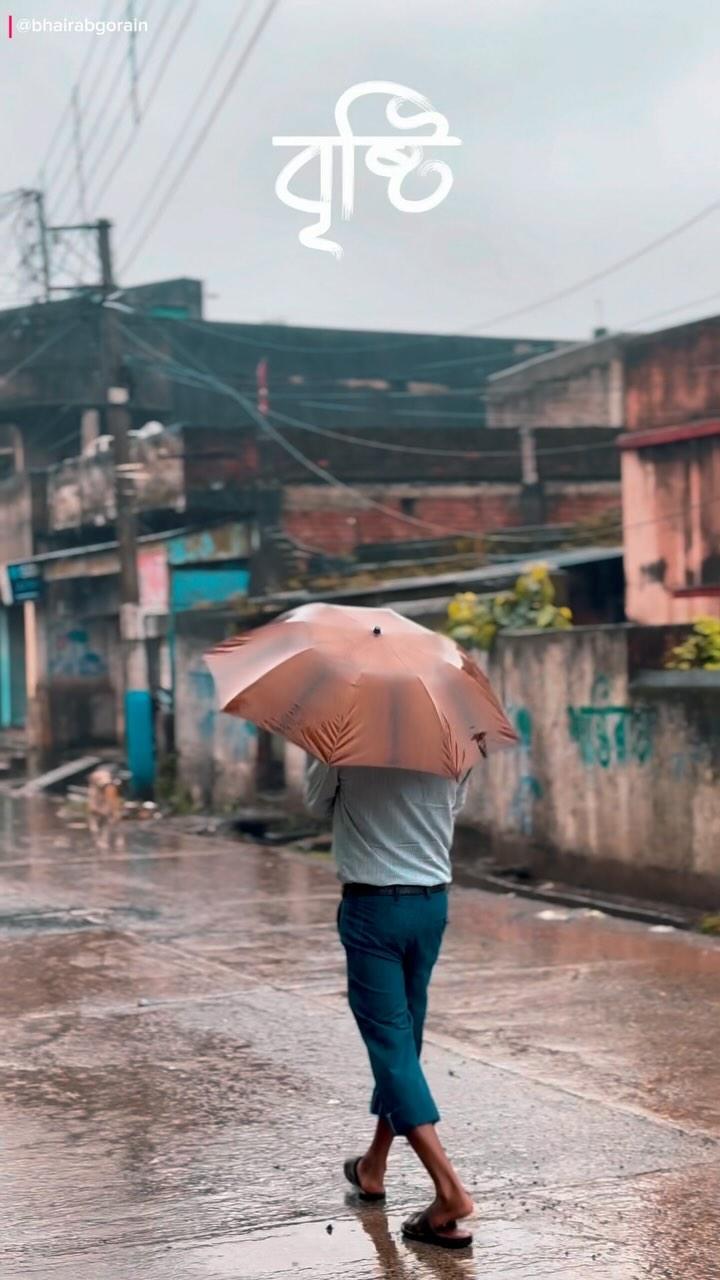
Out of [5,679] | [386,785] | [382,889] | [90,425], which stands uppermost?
[90,425]

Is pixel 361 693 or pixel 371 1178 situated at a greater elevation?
pixel 361 693

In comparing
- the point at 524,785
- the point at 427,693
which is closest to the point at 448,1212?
the point at 427,693

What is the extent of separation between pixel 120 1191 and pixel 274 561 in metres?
20.2

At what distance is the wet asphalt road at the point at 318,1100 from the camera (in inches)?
199

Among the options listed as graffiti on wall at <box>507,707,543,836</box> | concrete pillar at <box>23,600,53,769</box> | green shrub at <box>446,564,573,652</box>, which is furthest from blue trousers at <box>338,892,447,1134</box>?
concrete pillar at <box>23,600,53,769</box>

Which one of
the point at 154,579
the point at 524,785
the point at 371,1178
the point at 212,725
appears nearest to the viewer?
the point at 371,1178

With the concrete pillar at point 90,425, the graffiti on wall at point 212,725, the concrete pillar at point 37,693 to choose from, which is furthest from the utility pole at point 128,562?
the concrete pillar at point 90,425

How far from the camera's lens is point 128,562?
82.4 feet

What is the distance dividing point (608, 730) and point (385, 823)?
7.73 m

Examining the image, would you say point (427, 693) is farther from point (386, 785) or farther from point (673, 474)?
point (673, 474)

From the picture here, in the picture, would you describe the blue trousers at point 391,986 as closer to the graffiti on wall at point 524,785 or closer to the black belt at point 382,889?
the black belt at point 382,889

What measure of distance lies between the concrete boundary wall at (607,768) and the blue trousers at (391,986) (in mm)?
6597

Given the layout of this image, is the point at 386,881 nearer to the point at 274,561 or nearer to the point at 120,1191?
the point at 120,1191

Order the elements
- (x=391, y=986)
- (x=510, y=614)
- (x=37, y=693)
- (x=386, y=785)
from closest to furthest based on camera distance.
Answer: (x=391, y=986) → (x=386, y=785) → (x=510, y=614) → (x=37, y=693)
